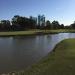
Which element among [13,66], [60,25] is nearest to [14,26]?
[60,25]

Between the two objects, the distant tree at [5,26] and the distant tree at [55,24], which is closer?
the distant tree at [5,26]

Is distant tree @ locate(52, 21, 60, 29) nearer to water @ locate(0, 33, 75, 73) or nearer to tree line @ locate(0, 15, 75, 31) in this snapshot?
tree line @ locate(0, 15, 75, 31)

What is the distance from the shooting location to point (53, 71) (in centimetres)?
923

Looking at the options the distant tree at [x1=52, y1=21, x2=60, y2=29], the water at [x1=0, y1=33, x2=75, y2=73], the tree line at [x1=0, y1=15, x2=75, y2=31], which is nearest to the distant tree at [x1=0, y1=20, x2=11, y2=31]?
the tree line at [x1=0, y1=15, x2=75, y2=31]

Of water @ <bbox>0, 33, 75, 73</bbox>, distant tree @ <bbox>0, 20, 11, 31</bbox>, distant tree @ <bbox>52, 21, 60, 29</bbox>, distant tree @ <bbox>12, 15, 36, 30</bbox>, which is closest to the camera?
water @ <bbox>0, 33, 75, 73</bbox>

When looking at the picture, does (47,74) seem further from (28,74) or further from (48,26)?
(48,26)

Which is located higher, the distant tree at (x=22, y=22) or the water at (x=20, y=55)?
the distant tree at (x=22, y=22)

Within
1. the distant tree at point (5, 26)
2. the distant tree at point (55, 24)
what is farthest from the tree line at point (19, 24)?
the distant tree at point (55, 24)

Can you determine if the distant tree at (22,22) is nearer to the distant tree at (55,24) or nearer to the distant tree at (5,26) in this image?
the distant tree at (5,26)

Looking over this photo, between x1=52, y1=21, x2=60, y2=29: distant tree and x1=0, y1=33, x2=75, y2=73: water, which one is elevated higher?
x1=52, y1=21, x2=60, y2=29: distant tree

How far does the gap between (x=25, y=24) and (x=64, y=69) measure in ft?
390

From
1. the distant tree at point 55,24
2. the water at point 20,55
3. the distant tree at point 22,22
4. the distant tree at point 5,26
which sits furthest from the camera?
the distant tree at point 55,24

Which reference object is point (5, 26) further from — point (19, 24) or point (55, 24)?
point (55, 24)

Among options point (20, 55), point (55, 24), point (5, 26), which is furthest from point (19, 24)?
point (20, 55)
